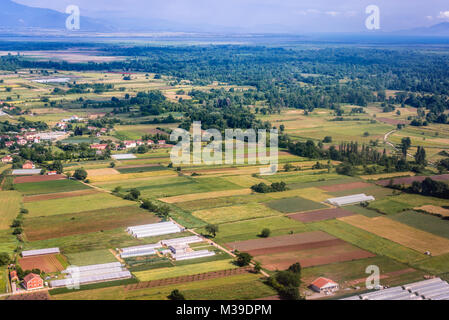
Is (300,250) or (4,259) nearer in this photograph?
(4,259)

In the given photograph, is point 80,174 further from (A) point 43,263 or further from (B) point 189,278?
(B) point 189,278

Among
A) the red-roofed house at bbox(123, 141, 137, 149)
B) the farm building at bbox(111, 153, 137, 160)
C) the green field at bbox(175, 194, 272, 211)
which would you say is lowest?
the green field at bbox(175, 194, 272, 211)

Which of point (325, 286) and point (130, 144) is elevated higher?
point (130, 144)

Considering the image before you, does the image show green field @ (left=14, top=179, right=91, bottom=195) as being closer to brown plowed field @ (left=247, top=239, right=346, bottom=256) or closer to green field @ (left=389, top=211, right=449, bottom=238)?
brown plowed field @ (left=247, top=239, right=346, bottom=256)

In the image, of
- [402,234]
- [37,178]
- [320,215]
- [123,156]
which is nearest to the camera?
[402,234]

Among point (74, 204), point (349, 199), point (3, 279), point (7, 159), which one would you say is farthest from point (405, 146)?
point (3, 279)

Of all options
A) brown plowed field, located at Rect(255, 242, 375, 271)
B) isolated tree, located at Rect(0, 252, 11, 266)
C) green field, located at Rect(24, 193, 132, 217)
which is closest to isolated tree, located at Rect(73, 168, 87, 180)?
green field, located at Rect(24, 193, 132, 217)

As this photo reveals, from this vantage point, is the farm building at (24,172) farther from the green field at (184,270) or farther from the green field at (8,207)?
the green field at (184,270)

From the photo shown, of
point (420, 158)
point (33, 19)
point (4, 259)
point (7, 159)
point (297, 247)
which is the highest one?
point (33, 19)
